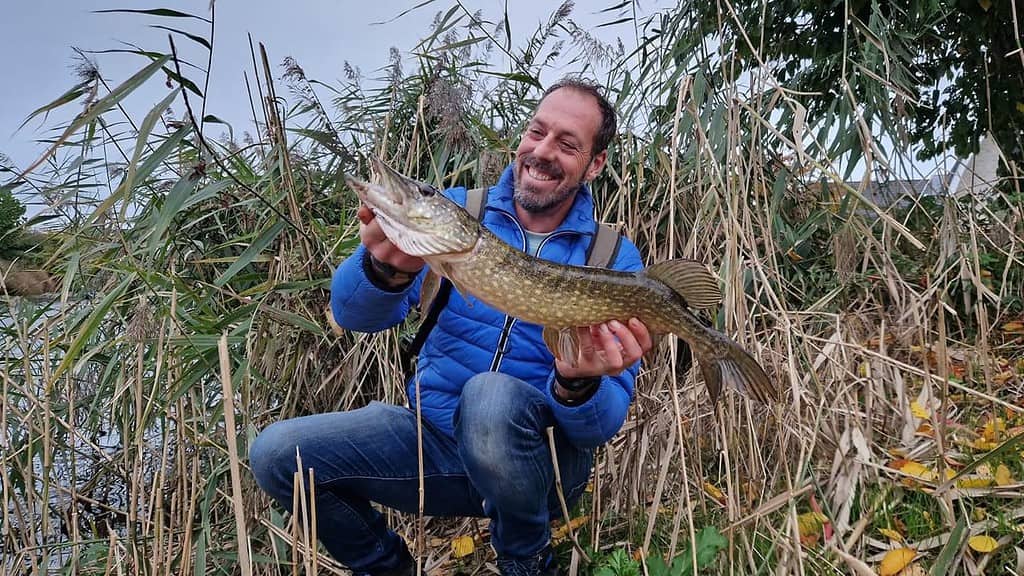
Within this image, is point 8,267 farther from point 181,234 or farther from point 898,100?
point 898,100

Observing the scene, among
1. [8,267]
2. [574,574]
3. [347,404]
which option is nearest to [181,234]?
[8,267]

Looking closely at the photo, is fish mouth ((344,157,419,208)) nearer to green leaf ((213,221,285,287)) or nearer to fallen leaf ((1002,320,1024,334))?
green leaf ((213,221,285,287))

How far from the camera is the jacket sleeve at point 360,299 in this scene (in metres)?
1.58

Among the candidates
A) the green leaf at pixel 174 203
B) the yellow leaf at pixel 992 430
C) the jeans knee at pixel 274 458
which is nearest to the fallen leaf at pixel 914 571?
the yellow leaf at pixel 992 430

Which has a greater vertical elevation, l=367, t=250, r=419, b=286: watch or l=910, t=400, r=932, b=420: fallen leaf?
l=367, t=250, r=419, b=286: watch

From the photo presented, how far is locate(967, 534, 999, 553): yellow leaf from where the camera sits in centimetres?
152

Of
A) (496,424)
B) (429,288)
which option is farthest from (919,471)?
(429,288)

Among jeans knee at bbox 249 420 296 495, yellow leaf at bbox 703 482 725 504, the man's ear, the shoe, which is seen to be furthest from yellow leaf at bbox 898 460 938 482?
jeans knee at bbox 249 420 296 495

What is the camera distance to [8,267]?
2.38 meters

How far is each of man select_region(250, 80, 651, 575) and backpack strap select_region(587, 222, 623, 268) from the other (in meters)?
0.03

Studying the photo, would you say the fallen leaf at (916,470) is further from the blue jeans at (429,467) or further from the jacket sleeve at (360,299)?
the jacket sleeve at (360,299)

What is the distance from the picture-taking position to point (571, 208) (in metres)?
1.96

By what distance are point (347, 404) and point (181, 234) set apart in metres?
0.91

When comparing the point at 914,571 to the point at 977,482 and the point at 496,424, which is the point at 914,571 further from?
the point at 496,424
